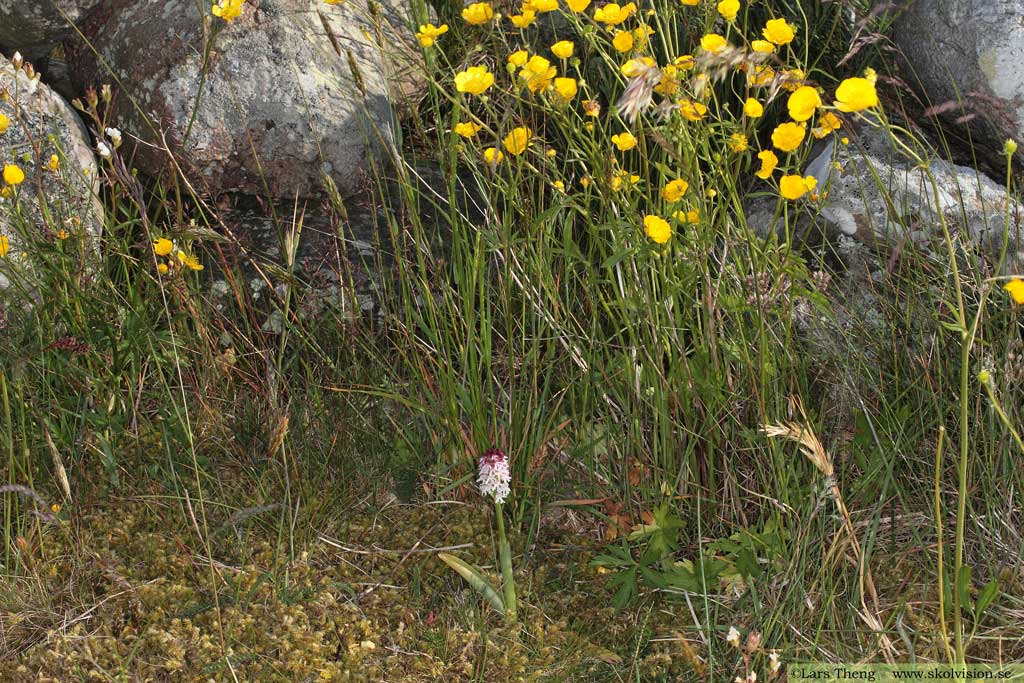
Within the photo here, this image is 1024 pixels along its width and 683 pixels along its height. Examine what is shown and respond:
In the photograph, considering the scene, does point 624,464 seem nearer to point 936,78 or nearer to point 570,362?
point 570,362

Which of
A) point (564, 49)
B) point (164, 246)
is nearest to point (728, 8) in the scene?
point (564, 49)

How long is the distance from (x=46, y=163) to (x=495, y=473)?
186 cm

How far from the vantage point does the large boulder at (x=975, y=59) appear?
2859 mm

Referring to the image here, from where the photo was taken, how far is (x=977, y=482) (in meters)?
1.98

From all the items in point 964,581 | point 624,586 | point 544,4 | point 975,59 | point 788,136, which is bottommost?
point 624,586

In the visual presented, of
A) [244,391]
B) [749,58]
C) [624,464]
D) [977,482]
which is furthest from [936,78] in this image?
[244,391]

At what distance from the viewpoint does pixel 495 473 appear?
5.69 feet

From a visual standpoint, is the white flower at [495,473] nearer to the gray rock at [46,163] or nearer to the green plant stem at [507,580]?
the green plant stem at [507,580]

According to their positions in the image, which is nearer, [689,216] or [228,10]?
[689,216]

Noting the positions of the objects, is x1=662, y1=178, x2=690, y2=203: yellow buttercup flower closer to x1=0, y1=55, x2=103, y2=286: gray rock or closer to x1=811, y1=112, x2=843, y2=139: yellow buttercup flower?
x1=811, y1=112, x2=843, y2=139: yellow buttercup flower

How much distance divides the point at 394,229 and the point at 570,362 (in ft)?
1.83

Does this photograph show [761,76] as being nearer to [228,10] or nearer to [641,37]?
[641,37]

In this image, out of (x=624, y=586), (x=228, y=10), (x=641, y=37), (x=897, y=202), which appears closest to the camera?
(x=624, y=586)

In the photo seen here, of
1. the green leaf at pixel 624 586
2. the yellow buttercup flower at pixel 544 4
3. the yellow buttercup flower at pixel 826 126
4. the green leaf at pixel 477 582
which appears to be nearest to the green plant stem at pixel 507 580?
the green leaf at pixel 477 582
